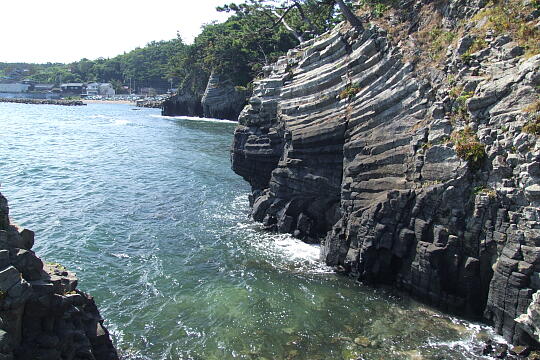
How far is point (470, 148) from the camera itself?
71.2ft

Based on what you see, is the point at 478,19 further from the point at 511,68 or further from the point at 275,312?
the point at 275,312

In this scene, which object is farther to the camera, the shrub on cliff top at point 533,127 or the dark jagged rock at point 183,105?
the dark jagged rock at point 183,105

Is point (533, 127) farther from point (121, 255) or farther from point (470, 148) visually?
point (121, 255)

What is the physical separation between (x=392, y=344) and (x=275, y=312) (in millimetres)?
5631

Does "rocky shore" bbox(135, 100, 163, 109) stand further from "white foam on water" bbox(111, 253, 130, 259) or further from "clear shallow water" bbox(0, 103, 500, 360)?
"white foam on water" bbox(111, 253, 130, 259)

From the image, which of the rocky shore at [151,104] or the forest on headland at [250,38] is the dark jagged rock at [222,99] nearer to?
the forest on headland at [250,38]

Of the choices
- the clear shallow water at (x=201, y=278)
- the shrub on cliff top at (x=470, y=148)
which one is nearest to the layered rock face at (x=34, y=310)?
the clear shallow water at (x=201, y=278)

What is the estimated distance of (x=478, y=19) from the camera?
1029 inches


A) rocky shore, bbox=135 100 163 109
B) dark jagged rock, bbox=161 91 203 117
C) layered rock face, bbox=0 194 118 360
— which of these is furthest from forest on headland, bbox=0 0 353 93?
layered rock face, bbox=0 194 118 360

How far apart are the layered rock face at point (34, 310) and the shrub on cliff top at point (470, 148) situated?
1792cm

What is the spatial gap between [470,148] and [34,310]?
19436 millimetres

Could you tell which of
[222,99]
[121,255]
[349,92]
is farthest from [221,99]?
[121,255]

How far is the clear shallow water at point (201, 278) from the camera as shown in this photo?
62.4 ft

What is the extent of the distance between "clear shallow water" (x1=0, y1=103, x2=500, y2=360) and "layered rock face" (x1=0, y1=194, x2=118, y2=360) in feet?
15.9
